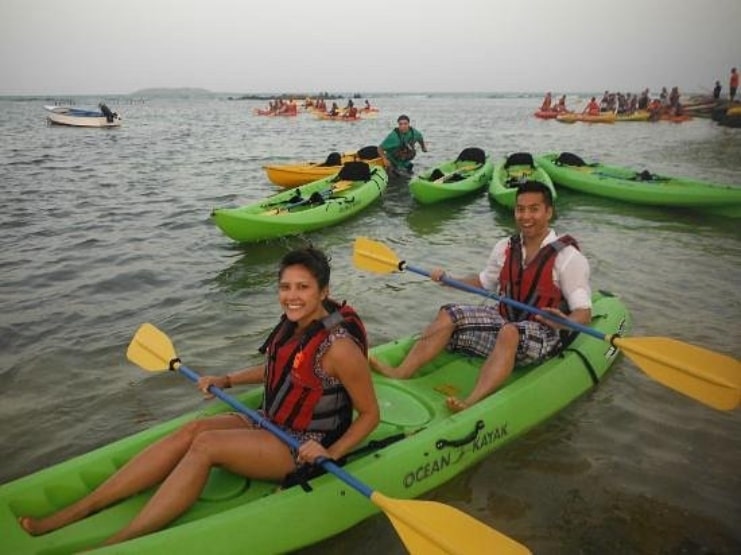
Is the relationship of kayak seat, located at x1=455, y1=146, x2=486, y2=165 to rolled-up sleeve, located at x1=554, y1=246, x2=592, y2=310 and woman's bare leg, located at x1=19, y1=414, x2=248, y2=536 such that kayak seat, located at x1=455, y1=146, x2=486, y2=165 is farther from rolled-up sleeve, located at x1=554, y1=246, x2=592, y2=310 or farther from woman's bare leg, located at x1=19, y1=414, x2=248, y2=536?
woman's bare leg, located at x1=19, y1=414, x2=248, y2=536

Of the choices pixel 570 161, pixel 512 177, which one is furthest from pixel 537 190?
pixel 570 161

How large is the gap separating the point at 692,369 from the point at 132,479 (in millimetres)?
3269

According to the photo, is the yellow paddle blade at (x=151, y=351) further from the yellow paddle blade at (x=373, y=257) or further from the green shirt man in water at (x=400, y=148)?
the green shirt man in water at (x=400, y=148)

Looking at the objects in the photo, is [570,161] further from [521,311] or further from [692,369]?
[692,369]

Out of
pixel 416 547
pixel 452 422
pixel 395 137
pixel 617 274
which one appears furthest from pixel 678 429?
pixel 395 137

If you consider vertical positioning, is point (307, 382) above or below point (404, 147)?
above

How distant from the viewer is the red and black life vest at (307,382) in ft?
8.87

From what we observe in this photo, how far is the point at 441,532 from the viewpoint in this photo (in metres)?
2.37

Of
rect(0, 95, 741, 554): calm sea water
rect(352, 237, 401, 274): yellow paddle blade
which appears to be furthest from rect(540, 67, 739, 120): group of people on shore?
rect(352, 237, 401, 274): yellow paddle blade

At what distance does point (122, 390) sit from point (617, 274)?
629cm

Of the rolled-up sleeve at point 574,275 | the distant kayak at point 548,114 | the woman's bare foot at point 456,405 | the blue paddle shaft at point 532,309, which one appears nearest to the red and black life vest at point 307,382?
the woman's bare foot at point 456,405

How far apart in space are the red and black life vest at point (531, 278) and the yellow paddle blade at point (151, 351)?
8.33ft

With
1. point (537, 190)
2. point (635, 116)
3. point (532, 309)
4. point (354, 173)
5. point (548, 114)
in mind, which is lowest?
point (548, 114)

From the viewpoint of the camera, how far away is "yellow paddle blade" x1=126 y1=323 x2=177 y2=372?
12.6 ft
